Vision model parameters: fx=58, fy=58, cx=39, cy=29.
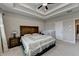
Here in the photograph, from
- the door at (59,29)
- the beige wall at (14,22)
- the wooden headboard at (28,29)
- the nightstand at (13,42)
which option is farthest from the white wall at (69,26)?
the nightstand at (13,42)

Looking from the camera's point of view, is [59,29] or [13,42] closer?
[13,42]

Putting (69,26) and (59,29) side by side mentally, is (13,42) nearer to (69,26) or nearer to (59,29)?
(59,29)

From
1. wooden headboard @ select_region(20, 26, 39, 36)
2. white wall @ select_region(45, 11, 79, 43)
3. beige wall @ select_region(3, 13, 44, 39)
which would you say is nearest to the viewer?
beige wall @ select_region(3, 13, 44, 39)

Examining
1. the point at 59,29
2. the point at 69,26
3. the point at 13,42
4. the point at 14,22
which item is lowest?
the point at 13,42

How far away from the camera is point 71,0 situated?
0.67 metres

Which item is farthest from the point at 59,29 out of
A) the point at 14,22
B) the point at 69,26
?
the point at 14,22

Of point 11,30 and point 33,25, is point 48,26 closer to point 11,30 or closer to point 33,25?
point 33,25

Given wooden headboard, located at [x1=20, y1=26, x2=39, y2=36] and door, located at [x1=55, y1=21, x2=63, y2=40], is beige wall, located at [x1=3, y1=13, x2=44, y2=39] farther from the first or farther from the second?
door, located at [x1=55, y1=21, x2=63, y2=40]

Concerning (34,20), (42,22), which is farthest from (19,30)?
(42,22)

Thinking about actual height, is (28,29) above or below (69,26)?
below

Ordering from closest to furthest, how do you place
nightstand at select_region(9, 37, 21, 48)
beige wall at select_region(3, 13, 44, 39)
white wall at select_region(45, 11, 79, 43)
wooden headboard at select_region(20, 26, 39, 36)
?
nightstand at select_region(9, 37, 21, 48) → beige wall at select_region(3, 13, 44, 39) → white wall at select_region(45, 11, 79, 43) → wooden headboard at select_region(20, 26, 39, 36)

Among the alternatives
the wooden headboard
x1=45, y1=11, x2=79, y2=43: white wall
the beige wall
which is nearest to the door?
x1=45, y1=11, x2=79, y2=43: white wall

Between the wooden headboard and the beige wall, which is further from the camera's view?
the wooden headboard

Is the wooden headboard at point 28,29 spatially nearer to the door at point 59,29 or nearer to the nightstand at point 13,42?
the nightstand at point 13,42
